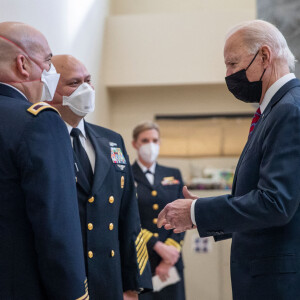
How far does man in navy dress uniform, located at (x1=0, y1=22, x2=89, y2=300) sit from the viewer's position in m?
1.40

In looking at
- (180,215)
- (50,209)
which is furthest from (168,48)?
(50,209)

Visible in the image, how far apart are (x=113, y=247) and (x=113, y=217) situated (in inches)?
5.2

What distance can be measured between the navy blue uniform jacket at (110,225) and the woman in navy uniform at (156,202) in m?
1.15

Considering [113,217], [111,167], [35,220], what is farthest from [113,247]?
[35,220]

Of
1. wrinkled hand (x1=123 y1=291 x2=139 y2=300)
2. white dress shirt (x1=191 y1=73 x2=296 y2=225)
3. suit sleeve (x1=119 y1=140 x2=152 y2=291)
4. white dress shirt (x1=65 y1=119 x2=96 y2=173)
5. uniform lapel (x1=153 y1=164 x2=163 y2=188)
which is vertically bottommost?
wrinkled hand (x1=123 y1=291 x2=139 y2=300)

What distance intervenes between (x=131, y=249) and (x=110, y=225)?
19cm

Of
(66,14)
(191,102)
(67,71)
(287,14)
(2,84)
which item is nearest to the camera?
(2,84)

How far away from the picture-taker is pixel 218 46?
19.4 ft

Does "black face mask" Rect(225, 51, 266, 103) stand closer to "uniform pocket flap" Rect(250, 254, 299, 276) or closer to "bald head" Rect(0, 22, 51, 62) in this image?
"uniform pocket flap" Rect(250, 254, 299, 276)

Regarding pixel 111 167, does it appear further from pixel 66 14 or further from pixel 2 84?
pixel 66 14

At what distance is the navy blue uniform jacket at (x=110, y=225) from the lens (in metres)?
1.98

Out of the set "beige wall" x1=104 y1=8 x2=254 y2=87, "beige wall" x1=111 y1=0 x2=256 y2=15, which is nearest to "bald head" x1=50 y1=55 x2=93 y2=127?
"beige wall" x1=104 y1=8 x2=254 y2=87

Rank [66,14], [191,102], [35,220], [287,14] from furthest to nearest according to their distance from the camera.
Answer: [191,102] → [287,14] → [66,14] → [35,220]

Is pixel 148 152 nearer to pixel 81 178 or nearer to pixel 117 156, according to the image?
pixel 117 156
